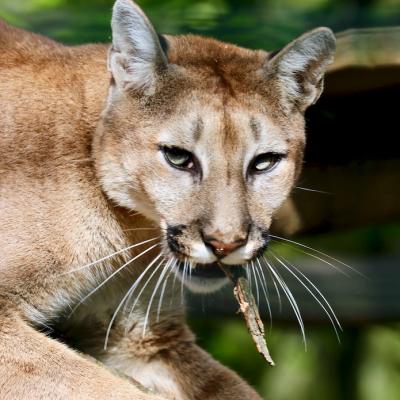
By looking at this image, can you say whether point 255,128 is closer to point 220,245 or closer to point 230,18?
point 220,245

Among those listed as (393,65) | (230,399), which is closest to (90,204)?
(230,399)

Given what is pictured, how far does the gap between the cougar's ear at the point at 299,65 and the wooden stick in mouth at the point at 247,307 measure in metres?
0.64

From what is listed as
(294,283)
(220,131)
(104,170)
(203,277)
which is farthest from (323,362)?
(220,131)

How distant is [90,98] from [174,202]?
1.92 feet

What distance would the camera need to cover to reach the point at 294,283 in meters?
5.65

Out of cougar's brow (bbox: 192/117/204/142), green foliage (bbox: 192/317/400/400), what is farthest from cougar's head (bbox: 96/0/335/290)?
green foliage (bbox: 192/317/400/400)

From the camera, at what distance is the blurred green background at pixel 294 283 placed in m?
5.04

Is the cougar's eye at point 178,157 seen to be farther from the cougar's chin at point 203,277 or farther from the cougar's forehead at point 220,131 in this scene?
the cougar's chin at point 203,277

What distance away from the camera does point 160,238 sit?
148 inches

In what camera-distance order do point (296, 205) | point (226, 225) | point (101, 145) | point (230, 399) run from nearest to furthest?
point (226, 225), point (101, 145), point (230, 399), point (296, 205)

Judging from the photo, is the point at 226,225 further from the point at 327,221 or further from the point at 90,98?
the point at 327,221

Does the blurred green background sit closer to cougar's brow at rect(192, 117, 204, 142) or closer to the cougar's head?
the cougar's head

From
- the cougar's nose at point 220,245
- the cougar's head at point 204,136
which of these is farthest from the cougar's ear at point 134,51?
the cougar's nose at point 220,245

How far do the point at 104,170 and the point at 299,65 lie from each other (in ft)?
2.58
